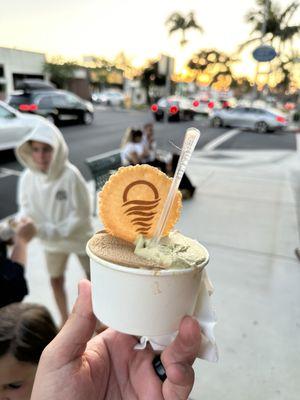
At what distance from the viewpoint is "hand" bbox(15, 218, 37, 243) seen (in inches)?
88.7

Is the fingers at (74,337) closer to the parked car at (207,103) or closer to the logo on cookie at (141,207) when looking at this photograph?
the logo on cookie at (141,207)

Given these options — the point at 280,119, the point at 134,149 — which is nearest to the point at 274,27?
the point at 280,119

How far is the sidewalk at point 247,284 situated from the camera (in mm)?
2354

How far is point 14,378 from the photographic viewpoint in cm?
134

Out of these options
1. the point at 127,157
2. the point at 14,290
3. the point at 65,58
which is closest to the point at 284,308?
the point at 14,290

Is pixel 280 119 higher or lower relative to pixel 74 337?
lower

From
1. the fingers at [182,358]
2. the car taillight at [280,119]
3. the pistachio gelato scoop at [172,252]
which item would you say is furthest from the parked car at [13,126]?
the car taillight at [280,119]

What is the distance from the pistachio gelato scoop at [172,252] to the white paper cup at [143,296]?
0.02 meters

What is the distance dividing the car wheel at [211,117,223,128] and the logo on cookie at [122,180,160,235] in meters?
17.1

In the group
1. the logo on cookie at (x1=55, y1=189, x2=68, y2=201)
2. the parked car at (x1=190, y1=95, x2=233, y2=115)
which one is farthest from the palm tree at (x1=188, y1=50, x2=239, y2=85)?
the logo on cookie at (x1=55, y1=189, x2=68, y2=201)

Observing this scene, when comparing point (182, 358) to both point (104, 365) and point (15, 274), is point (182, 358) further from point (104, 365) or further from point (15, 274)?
point (15, 274)

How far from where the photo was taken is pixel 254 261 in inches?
153

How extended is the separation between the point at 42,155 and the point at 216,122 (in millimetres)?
16057

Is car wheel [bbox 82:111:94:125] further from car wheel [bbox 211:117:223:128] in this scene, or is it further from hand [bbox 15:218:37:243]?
hand [bbox 15:218:37:243]
